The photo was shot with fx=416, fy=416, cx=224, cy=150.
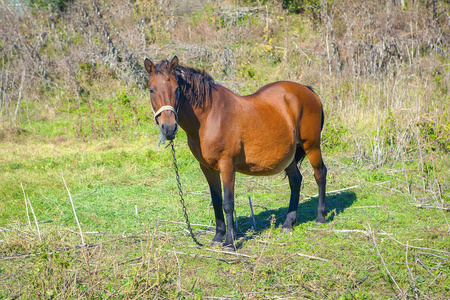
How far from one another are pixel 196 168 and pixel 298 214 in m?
2.84

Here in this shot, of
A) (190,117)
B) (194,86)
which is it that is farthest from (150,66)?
(190,117)

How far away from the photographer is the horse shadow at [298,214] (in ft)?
17.7

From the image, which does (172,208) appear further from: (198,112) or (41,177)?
(41,177)

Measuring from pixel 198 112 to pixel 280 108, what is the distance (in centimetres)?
124

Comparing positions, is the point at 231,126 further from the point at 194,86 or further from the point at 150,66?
the point at 150,66

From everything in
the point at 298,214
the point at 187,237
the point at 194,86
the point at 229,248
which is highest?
the point at 194,86

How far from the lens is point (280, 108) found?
5.29 m

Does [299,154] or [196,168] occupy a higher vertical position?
[299,154]

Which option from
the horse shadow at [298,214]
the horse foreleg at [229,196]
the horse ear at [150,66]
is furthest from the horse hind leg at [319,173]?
the horse ear at [150,66]

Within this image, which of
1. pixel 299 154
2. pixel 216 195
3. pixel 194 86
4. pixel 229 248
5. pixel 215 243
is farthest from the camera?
pixel 299 154

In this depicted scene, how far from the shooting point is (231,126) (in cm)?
470

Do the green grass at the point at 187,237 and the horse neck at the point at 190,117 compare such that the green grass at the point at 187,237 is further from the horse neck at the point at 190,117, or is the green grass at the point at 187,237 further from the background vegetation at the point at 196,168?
the horse neck at the point at 190,117

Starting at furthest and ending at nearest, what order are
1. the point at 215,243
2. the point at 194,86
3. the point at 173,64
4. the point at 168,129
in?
the point at 215,243 → the point at 194,86 → the point at 173,64 → the point at 168,129

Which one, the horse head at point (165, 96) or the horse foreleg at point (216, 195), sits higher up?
the horse head at point (165, 96)
